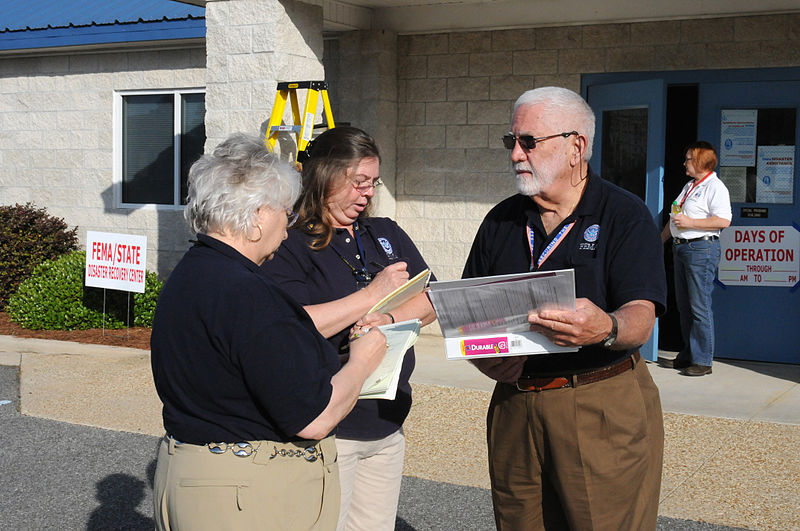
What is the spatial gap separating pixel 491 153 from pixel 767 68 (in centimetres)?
275

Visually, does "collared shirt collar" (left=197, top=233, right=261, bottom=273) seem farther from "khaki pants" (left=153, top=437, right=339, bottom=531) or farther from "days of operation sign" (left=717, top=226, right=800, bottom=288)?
"days of operation sign" (left=717, top=226, right=800, bottom=288)

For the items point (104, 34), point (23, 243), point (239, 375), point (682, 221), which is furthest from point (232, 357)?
point (23, 243)

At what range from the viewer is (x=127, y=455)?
249 inches

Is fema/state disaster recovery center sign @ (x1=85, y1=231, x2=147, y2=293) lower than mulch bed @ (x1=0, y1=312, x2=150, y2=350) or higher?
higher

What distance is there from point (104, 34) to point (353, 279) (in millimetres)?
9288

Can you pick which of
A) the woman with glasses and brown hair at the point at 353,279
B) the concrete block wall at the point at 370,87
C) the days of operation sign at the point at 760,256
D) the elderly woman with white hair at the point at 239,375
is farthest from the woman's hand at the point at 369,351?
the concrete block wall at the point at 370,87

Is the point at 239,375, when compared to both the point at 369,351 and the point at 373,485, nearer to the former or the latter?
the point at 369,351

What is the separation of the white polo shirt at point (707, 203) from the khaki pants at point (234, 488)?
607 centimetres

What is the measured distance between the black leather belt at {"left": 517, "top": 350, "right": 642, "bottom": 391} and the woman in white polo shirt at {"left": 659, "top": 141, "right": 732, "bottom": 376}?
503 centimetres

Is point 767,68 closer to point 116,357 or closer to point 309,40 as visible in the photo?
point 309,40

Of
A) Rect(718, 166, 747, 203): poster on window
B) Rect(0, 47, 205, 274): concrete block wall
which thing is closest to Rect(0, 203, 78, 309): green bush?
Rect(0, 47, 205, 274): concrete block wall

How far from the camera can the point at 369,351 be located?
283 centimetres

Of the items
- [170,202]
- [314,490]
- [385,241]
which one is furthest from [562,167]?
[170,202]

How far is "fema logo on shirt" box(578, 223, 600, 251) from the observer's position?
318 cm
